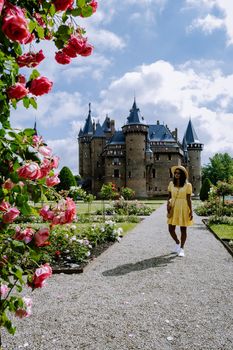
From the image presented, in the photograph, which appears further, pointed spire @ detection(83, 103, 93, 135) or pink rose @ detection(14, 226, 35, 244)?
pointed spire @ detection(83, 103, 93, 135)

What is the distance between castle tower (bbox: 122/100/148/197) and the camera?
55938 mm

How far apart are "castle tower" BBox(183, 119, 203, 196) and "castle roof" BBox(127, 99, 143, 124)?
14.7 m

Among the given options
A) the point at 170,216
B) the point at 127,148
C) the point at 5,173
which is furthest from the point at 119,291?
the point at 127,148

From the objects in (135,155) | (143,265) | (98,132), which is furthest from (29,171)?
(98,132)

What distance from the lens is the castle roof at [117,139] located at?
59.0 meters

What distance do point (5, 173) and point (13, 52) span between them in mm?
669

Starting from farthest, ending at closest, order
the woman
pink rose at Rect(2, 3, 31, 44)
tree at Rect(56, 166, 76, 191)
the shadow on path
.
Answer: tree at Rect(56, 166, 76, 191)
the woman
the shadow on path
pink rose at Rect(2, 3, 31, 44)

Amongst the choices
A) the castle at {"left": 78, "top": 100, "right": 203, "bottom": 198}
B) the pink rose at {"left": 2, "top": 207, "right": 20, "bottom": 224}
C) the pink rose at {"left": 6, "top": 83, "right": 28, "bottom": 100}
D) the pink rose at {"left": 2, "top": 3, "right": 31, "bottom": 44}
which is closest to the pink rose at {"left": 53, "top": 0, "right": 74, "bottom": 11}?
the pink rose at {"left": 2, "top": 3, "right": 31, "bottom": 44}

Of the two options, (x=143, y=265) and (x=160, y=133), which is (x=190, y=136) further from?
(x=143, y=265)

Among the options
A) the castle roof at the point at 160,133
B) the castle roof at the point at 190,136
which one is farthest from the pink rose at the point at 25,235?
the castle roof at the point at 190,136

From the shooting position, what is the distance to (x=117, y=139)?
59625 mm

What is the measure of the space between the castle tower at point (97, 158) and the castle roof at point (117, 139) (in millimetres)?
3077

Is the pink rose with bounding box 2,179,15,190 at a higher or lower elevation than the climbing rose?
lower

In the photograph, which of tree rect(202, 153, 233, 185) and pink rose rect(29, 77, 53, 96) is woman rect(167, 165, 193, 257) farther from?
tree rect(202, 153, 233, 185)
